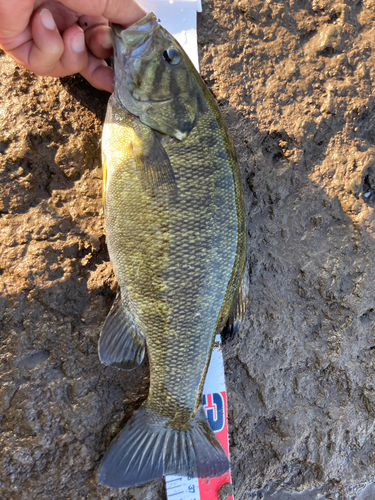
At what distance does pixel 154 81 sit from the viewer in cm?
177

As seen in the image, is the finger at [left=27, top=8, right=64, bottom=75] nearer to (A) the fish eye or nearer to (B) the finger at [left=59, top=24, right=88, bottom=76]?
(B) the finger at [left=59, top=24, right=88, bottom=76]

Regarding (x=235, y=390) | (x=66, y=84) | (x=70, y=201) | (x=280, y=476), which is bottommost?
(x=280, y=476)

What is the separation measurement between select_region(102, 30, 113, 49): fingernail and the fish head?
0.24 m

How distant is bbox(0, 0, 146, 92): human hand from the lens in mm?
1732

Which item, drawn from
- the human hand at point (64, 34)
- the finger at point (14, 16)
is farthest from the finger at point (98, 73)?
the finger at point (14, 16)

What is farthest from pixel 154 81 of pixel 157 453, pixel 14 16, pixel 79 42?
pixel 157 453

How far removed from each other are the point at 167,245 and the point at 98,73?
1.12 meters

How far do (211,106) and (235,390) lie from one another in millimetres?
1598

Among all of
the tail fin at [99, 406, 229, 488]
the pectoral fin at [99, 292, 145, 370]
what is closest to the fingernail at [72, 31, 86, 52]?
the pectoral fin at [99, 292, 145, 370]

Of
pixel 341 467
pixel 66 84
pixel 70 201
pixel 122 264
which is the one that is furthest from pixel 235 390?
Result: pixel 66 84

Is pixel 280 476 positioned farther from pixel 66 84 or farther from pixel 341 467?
pixel 66 84

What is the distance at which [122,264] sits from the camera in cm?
175

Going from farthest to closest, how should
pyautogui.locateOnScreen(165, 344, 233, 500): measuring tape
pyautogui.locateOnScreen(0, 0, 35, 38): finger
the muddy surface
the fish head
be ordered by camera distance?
1. pyautogui.locateOnScreen(165, 344, 233, 500): measuring tape
2. the muddy surface
3. the fish head
4. pyautogui.locateOnScreen(0, 0, 35, 38): finger

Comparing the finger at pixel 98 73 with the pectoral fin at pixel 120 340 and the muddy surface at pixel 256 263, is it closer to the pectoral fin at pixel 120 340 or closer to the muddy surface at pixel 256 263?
the muddy surface at pixel 256 263
